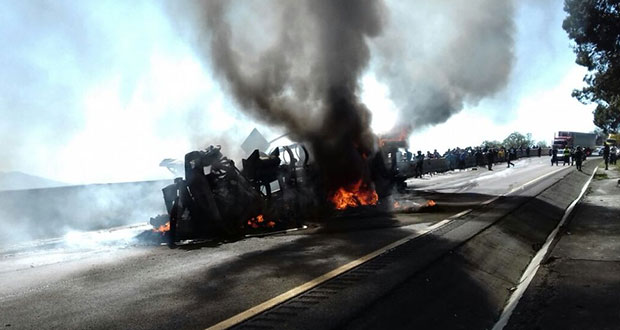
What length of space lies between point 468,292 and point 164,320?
2.91 metres

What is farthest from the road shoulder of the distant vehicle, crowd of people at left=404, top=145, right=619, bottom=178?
the distant vehicle

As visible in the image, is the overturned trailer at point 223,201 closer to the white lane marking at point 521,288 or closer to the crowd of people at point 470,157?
the white lane marking at point 521,288

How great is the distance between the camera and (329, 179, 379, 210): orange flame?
11688 mm

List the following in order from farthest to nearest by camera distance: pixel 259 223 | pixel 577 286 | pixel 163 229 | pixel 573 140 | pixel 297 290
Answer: pixel 573 140
pixel 259 223
pixel 163 229
pixel 577 286
pixel 297 290

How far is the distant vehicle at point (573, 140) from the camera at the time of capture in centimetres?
5235

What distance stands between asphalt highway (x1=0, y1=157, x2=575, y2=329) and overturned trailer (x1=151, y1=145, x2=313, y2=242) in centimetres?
85

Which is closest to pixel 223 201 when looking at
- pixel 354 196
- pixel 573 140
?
pixel 354 196

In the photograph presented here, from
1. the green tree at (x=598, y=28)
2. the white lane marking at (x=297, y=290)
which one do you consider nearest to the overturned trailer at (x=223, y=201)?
the white lane marking at (x=297, y=290)

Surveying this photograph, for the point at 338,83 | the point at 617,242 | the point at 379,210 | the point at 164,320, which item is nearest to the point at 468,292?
the point at 164,320

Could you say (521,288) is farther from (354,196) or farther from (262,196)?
(354,196)

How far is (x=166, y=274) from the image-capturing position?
18.2ft

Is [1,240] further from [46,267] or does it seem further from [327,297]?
[327,297]

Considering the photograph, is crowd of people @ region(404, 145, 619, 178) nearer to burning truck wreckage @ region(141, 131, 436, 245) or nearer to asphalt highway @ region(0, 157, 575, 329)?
burning truck wreckage @ region(141, 131, 436, 245)

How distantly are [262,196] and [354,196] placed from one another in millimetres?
2671
